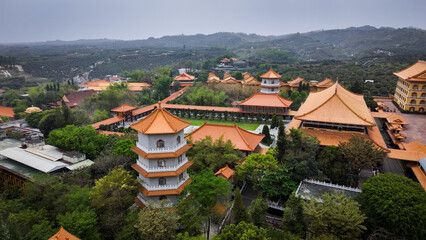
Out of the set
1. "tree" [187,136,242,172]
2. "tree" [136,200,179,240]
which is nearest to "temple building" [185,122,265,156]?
"tree" [187,136,242,172]

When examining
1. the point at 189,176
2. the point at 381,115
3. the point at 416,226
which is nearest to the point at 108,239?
the point at 189,176

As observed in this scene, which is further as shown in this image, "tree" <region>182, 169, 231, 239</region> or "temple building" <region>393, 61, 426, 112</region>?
"temple building" <region>393, 61, 426, 112</region>

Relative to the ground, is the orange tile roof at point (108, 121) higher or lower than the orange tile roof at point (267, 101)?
lower

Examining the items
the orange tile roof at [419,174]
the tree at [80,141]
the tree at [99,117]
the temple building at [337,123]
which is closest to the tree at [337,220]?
the orange tile roof at [419,174]

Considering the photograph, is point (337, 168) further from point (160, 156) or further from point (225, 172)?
point (160, 156)

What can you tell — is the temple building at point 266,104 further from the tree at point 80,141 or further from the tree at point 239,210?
the tree at point 239,210

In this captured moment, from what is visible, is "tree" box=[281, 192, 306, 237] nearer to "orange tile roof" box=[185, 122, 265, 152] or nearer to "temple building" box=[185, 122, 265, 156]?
"temple building" box=[185, 122, 265, 156]
